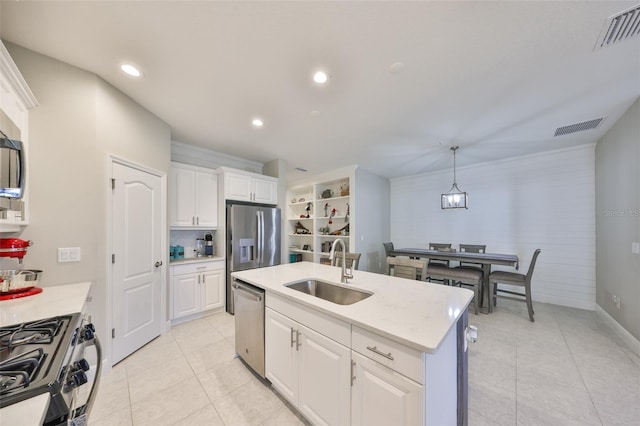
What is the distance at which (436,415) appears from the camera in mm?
1071

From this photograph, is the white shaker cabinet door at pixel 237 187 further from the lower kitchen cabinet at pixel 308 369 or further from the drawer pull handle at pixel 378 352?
the drawer pull handle at pixel 378 352

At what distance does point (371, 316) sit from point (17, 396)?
4.29ft

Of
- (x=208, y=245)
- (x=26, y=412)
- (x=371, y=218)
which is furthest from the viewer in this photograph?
(x=371, y=218)

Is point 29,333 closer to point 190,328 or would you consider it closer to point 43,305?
point 43,305

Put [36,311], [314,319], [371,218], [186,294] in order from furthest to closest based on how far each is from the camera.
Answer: [371,218], [186,294], [314,319], [36,311]

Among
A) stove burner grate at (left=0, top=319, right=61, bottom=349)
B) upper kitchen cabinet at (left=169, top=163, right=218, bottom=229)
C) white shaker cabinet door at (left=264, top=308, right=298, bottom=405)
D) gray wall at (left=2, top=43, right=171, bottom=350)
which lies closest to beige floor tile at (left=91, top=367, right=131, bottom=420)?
gray wall at (left=2, top=43, right=171, bottom=350)

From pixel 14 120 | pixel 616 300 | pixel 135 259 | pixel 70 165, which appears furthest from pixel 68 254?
pixel 616 300

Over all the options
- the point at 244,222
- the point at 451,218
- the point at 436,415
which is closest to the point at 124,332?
the point at 244,222

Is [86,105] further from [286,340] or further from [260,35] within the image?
[286,340]

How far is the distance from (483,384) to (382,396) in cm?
153

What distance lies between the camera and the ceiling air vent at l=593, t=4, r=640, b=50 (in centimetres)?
141

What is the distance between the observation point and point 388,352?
1083 millimetres

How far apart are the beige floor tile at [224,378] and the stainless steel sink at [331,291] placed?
96cm

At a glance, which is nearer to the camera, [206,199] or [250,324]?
[250,324]
